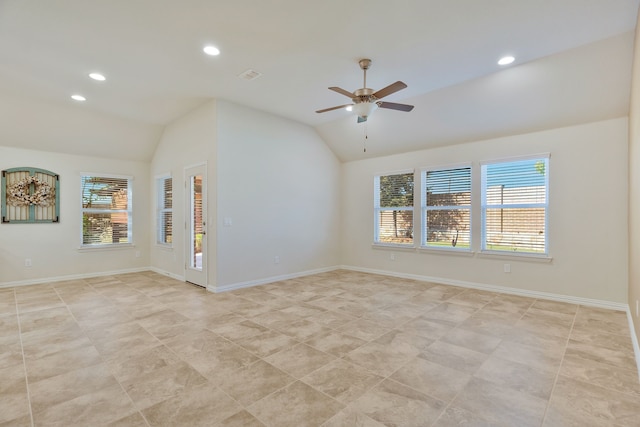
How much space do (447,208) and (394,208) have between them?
1.07 meters

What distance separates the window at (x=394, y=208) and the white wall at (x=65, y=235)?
5069 millimetres

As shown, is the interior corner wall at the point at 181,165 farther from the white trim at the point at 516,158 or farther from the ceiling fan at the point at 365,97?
the white trim at the point at 516,158

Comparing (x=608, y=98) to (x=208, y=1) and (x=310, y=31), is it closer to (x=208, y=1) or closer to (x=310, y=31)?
(x=310, y=31)

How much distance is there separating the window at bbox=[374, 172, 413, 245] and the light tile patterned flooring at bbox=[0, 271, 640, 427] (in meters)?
1.95

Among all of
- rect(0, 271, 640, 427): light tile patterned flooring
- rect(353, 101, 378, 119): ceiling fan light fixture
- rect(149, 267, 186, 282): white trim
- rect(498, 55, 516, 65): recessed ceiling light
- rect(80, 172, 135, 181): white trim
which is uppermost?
rect(498, 55, 516, 65): recessed ceiling light

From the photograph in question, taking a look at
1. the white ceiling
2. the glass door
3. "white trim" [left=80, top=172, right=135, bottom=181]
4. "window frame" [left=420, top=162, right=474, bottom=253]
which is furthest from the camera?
"white trim" [left=80, top=172, right=135, bottom=181]

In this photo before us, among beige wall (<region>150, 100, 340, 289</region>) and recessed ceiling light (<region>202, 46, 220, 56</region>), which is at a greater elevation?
recessed ceiling light (<region>202, 46, 220, 56</region>)

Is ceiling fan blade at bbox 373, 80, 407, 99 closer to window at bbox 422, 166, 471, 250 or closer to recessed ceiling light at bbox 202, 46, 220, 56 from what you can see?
recessed ceiling light at bbox 202, 46, 220, 56

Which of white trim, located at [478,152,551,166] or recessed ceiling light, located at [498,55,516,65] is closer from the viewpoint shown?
recessed ceiling light, located at [498,55,516,65]

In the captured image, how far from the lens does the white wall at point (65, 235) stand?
17.5 ft

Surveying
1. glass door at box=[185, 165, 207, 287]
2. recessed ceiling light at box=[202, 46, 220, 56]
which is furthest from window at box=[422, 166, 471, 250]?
recessed ceiling light at box=[202, 46, 220, 56]

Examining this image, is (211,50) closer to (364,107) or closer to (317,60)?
(317,60)

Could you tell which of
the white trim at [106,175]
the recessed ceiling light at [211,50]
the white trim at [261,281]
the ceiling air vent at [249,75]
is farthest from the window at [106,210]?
the recessed ceiling light at [211,50]

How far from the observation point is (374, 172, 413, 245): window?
609 centimetres
